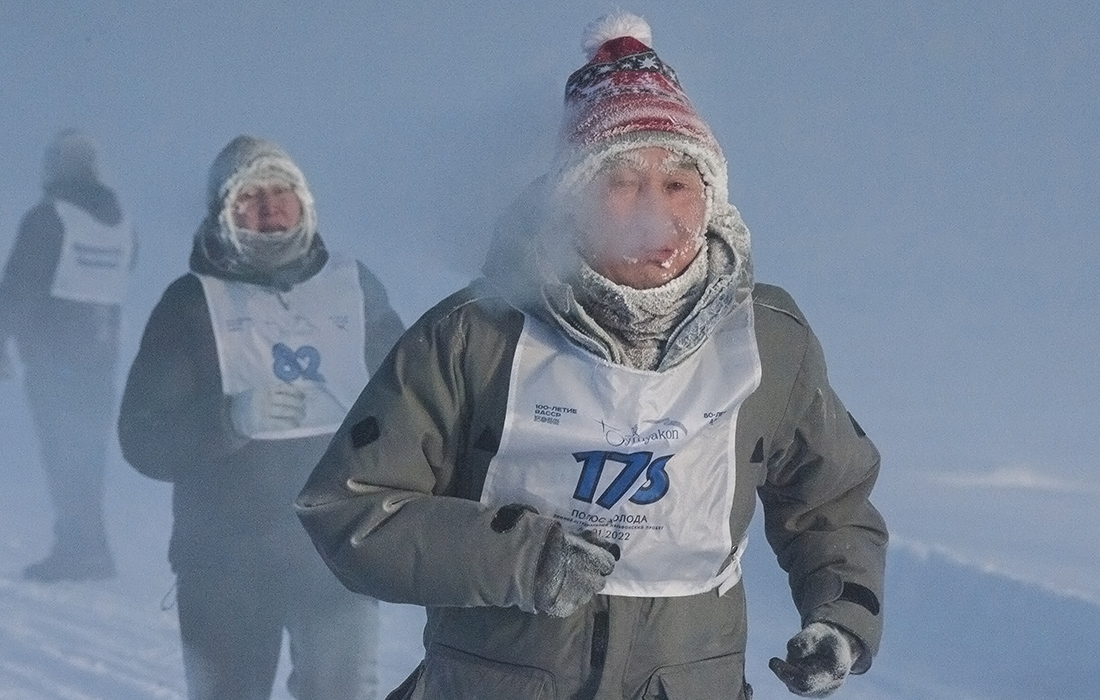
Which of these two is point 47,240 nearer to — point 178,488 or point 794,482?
point 178,488

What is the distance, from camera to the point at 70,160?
295 inches

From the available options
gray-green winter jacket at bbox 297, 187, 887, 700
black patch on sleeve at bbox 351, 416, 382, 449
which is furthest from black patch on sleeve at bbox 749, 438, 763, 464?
black patch on sleeve at bbox 351, 416, 382, 449

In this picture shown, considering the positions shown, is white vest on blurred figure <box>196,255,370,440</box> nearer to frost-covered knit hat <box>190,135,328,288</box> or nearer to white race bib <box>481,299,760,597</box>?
frost-covered knit hat <box>190,135,328,288</box>

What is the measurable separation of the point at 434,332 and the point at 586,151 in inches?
12.1

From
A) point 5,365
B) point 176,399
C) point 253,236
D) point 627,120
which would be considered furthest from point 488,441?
point 5,365

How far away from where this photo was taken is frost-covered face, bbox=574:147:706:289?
1863mm

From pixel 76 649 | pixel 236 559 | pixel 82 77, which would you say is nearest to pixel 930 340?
pixel 76 649

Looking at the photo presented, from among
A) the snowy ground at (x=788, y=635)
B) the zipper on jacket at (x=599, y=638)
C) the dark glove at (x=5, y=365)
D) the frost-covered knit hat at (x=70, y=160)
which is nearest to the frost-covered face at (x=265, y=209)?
the snowy ground at (x=788, y=635)

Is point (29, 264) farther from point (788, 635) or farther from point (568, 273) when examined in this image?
point (568, 273)

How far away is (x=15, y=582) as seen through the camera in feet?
19.9

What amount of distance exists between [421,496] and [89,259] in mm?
5578

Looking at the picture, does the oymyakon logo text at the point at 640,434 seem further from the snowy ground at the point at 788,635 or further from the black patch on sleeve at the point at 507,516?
the snowy ground at the point at 788,635

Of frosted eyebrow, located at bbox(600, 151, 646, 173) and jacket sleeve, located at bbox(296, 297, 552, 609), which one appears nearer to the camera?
jacket sleeve, located at bbox(296, 297, 552, 609)

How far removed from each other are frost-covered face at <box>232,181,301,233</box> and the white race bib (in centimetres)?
201
